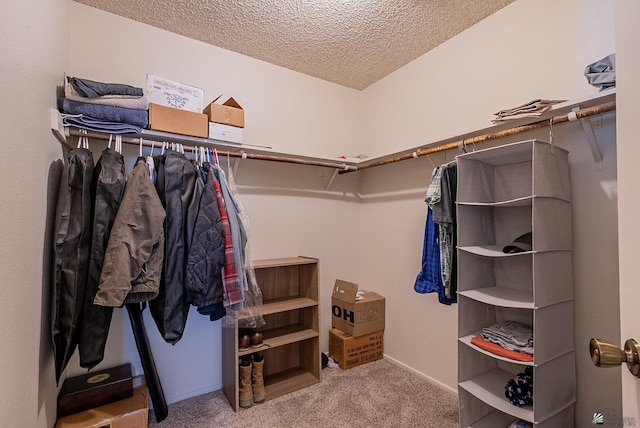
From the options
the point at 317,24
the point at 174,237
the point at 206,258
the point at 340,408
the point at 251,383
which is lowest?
the point at 340,408

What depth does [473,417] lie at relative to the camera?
166 centimetres

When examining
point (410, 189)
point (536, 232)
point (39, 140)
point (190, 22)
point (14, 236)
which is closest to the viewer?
point (14, 236)

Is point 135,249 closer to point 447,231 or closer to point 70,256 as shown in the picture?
point 70,256

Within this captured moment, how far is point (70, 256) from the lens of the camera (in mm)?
1321

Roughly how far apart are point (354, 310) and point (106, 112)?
7.09 feet

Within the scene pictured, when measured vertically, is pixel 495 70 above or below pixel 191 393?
above

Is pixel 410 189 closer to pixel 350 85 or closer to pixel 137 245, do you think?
A: pixel 350 85

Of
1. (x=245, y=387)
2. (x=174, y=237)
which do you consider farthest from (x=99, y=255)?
(x=245, y=387)

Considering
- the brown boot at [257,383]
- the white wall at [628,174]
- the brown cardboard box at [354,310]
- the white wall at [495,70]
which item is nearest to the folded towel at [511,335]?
the white wall at [628,174]

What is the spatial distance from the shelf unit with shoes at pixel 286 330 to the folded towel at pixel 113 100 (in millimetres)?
1215

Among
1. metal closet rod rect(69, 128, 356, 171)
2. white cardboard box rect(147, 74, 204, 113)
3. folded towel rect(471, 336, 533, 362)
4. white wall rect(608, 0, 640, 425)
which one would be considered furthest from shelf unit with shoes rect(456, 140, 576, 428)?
white cardboard box rect(147, 74, 204, 113)

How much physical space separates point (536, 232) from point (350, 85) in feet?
7.13

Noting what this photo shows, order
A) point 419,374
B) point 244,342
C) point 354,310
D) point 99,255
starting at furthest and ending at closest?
point 354,310
point 419,374
point 244,342
point 99,255

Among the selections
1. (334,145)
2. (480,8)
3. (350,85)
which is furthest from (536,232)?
(350,85)
